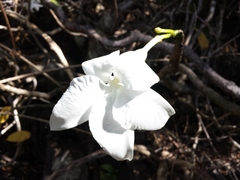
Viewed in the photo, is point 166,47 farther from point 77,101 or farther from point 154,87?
point 77,101

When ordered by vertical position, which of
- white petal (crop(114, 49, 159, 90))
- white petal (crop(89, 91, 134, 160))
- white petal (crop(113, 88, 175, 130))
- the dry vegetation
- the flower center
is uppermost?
white petal (crop(114, 49, 159, 90))

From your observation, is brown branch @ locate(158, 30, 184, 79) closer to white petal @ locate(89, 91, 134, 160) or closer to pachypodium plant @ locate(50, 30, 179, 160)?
pachypodium plant @ locate(50, 30, 179, 160)

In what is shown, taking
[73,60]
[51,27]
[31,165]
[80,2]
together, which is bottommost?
[31,165]

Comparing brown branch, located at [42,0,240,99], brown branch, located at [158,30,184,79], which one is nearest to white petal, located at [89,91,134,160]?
brown branch, located at [158,30,184,79]

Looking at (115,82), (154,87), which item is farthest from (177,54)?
(154,87)

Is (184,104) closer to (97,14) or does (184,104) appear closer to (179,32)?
(97,14)

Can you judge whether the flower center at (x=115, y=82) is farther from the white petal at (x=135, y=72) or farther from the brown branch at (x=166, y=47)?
the brown branch at (x=166, y=47)

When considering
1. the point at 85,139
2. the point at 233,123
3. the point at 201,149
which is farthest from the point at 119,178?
the point at 233,123
